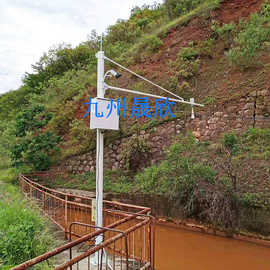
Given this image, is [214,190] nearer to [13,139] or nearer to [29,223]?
[29,223]

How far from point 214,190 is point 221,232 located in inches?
49.4

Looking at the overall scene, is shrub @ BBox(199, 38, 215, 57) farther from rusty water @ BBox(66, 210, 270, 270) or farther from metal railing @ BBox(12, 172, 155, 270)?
metal railing @ BBox(12, 172, 155, 270)

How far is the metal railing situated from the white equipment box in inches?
61.0

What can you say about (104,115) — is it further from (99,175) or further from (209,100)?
(209,100)

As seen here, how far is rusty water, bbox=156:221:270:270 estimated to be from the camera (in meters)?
6.21

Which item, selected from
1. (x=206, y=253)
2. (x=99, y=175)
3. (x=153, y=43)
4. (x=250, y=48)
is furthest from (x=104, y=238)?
(x=153, y=43)

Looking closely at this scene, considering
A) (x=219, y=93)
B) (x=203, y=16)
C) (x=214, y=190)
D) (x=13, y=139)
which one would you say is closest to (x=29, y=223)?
(x=214, y=190)

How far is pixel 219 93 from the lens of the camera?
12.2m

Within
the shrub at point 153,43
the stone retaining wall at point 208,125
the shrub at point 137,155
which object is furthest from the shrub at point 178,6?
the shrub at point 137,155

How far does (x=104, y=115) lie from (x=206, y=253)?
4997mm

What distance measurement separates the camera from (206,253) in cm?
690

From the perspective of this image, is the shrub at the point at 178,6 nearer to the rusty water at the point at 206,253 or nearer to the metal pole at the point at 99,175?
the rusty water at the point at 206,253

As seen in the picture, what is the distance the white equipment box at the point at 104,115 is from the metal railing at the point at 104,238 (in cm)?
155

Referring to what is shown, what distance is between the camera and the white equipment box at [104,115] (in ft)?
13.8
